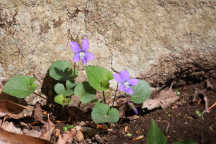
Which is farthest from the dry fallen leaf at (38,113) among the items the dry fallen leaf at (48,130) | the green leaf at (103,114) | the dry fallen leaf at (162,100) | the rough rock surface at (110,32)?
the dry fallen leaf at (162,100)

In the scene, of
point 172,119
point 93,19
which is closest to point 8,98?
point 93,19

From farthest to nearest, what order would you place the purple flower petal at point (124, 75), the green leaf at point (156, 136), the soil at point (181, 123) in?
the soil at point (181, 123)
the purple flower petal at point (124, 75)
the green leaf at point (156, 136)

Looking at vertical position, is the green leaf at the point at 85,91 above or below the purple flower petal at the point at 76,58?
below

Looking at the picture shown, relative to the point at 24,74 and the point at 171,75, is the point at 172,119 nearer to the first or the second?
the point at 171,75

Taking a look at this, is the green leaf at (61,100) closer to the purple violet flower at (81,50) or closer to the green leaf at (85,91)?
the green leaf at (85,91)

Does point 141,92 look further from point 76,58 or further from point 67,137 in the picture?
point 67,137

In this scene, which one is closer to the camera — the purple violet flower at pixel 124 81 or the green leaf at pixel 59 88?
the purple violet flower at pixel 124 81
